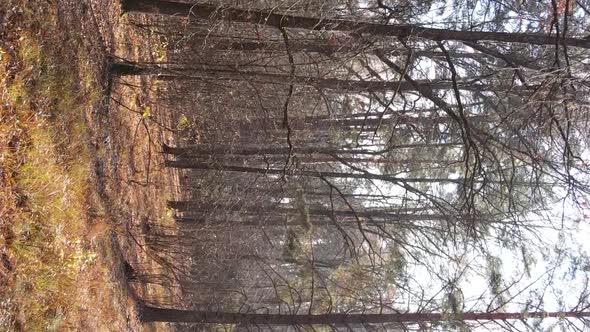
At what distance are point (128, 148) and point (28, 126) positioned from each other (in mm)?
3178

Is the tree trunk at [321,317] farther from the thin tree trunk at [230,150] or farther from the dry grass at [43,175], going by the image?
the thin tree trunk at [230,150]

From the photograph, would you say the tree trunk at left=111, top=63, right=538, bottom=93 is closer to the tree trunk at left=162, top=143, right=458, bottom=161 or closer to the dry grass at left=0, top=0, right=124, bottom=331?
the dry grass at left=0, top=0, right=124, bottom=331

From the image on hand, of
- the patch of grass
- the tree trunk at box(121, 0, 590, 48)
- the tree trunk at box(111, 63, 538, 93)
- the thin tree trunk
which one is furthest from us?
the thin tree trunk

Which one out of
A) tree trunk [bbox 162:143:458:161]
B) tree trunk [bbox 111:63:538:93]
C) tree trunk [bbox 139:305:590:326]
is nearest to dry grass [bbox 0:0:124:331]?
tree trunk [bbox 111:63:538:93]

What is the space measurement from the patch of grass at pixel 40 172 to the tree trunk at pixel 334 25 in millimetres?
1301

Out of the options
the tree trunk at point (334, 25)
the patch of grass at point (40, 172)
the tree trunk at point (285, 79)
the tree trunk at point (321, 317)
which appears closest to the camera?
the patch of grass at point (40, 172)

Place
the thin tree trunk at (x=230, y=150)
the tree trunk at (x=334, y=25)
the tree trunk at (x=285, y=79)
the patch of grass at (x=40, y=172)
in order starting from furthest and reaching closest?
the thin tree trunk at (x=230, y=150) < the tree trunk at (x=285, y=79) < the tree trunk at (x=334, y=25) < the patch of grass at (x=40, y=172)

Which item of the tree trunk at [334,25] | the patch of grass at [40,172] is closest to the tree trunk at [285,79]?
the tree trunk at [334,25]

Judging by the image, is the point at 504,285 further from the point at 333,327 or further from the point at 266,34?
the point at 266,34

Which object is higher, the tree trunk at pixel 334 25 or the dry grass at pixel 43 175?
the tree trunk at pixel 334 25

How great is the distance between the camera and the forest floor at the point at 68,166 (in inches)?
199

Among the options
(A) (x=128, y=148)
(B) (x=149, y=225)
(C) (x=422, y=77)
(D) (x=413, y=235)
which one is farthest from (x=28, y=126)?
(D) (x=413, y=235)

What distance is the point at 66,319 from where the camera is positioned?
19.7 ft

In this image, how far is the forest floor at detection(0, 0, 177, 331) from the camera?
5051mm
